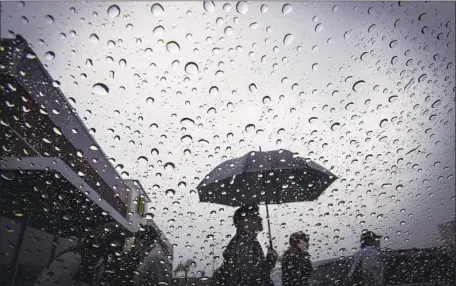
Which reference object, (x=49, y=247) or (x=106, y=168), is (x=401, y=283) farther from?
(x=49, y=247)

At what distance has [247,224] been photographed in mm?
2760

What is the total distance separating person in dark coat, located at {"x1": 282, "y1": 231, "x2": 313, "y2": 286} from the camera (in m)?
2.84

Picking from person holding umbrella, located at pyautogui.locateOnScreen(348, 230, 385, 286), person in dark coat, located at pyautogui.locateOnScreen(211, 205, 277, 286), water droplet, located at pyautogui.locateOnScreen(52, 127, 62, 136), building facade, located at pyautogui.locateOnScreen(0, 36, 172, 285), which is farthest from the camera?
person holding umbrella, located at pyautogui.locateOnScreen(348, 230, 385, 286)

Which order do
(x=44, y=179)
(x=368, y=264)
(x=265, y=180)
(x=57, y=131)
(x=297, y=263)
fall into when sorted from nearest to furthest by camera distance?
(x=44, y=179) → (x=57, y=131) → (x=297, y=263) → (x=368, y=264) → (x=265, y=180)

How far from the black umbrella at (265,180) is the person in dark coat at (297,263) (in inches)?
18.8

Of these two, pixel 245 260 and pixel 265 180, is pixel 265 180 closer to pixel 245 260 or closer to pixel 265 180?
pixel 265 180

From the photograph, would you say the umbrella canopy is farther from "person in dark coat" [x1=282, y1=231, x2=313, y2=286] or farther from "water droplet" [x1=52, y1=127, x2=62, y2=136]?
"water droplet" [x1=52, y1=127, x2=62, y2=136]

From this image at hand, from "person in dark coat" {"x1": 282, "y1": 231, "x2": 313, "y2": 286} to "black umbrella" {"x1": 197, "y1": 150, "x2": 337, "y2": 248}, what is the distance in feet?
1.57

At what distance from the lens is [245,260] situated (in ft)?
8.37

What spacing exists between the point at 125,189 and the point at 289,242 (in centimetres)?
182

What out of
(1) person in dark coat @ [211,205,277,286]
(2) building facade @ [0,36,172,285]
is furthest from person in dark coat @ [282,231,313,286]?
(2) building facade @ [0,36,172,285]

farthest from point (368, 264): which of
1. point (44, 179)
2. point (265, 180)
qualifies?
point (44, 179)

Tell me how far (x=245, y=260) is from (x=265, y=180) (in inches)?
52.2

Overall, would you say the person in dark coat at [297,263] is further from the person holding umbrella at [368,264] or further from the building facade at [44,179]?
the building facade at [44,179]
